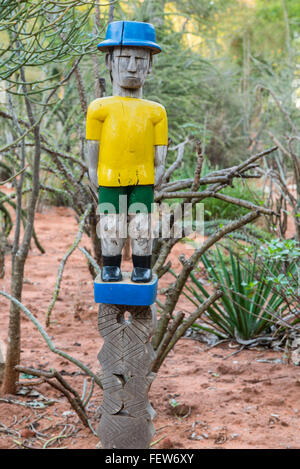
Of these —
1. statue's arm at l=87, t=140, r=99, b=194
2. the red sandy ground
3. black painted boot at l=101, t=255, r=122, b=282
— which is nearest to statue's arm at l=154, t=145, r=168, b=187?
statue's arm at l=87, t=140, r=99, b=194

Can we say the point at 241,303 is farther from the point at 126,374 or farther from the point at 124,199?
the point at 124,199

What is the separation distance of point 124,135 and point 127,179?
0.61 feet

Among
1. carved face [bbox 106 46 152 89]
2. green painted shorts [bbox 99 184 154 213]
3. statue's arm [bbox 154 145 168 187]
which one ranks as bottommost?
green painted shorts [bbox 99 184 154 213]

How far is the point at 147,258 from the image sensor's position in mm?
2217

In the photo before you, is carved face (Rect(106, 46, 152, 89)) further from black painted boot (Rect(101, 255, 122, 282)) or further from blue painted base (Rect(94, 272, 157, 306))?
blue painted base (Rect(94, 272, 157, 306))

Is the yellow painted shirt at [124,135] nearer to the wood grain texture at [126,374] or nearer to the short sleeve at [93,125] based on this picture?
the short sleeve at [93,125]

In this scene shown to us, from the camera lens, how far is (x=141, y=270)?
86.3 inches

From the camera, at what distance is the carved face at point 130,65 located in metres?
2.08

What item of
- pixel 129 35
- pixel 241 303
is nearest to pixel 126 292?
pixel 129 35

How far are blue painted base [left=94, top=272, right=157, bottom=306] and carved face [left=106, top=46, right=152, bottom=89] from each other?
863 mm

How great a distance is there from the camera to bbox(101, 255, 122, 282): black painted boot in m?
2.17

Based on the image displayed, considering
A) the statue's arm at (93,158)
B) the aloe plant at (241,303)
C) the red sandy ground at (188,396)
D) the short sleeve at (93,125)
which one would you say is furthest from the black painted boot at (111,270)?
the aloe plant at (241,303)

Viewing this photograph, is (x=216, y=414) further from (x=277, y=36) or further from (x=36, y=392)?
(x=277, y=36)

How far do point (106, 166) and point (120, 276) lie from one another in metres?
0.49
